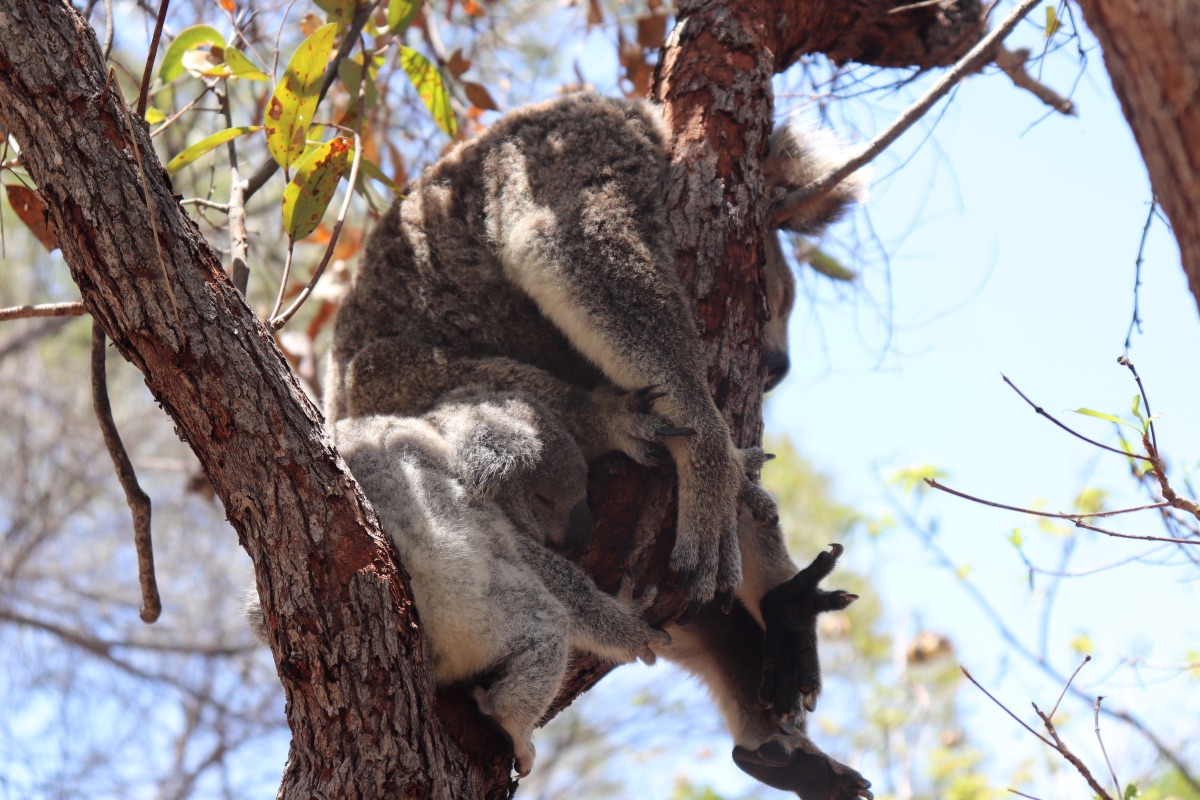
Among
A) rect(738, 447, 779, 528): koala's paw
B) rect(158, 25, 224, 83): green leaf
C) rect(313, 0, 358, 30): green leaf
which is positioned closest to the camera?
rect(738, 447, 779, 528): koala's paw

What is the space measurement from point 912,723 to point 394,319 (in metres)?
8.08

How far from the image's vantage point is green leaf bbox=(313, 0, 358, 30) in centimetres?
359

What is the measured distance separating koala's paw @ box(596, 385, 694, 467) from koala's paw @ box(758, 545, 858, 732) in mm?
614

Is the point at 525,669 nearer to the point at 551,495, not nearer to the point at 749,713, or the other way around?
the point at 551,495

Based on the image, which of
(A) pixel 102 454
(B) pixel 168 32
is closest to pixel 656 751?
(A) pixel 102 454

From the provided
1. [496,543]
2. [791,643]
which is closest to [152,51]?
[496,543]

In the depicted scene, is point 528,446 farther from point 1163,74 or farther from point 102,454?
point 102,454

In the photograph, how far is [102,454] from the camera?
9.53 m

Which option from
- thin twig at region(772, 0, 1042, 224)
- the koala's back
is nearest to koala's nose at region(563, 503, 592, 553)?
the koala's back

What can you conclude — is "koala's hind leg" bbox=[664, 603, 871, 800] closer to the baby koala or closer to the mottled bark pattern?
the baby koala

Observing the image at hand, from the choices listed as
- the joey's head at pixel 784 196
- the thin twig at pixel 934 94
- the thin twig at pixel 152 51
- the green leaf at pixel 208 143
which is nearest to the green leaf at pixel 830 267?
the joey's head at pixel 784 196

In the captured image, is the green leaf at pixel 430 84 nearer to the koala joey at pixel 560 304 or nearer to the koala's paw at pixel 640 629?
the koala joey at pixel 560 304

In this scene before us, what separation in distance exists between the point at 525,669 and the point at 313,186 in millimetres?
1385

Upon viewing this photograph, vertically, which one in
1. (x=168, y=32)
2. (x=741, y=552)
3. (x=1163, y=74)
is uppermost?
(x=168, y=32)
